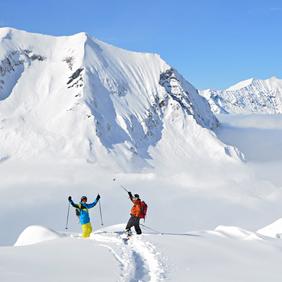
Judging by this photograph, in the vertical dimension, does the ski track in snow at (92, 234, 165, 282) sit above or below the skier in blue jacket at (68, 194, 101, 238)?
below

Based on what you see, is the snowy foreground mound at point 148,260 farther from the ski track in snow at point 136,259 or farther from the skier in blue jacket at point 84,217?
the skier in blue jacket at point 84,217

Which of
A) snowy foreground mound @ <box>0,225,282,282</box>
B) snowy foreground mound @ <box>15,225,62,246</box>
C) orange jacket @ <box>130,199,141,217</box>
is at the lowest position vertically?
snowy foreground mound @ <box>0,225,282,282</box>

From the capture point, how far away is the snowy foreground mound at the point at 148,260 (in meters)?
16.0

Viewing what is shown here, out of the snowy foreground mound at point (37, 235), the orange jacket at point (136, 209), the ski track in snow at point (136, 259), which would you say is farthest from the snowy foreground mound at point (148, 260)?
the snowy foreground mound at point (37, 235)

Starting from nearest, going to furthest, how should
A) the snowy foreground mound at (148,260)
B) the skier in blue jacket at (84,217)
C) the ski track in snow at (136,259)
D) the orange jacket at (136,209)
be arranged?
the snowy foreground mound at (148,260) < the ski track in snow at (136,259) < the orange jacket at (136,209) < the skier in blue jacket at (84,217)

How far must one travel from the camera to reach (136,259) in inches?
762

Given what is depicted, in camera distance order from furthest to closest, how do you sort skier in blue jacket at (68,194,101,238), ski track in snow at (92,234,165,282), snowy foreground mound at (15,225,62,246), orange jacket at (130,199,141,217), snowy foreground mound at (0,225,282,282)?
snowy foreground mound at (15,225,62,246), skier in blue jacket at (68,194,101,238), orange jacket at (130,199,141,217), ski track in snow at (92,234,165,282), snowy foreground mound at (0,225,282,282)

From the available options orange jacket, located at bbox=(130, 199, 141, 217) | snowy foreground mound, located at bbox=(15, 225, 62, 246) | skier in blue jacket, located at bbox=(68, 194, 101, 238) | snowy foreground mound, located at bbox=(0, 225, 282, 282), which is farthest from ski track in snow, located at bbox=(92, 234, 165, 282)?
snowy foreground mound, located at bbox=(15, 225, 62, 246)

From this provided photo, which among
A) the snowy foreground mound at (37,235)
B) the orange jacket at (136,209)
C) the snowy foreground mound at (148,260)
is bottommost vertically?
the snowy foreground mound at (148,260)

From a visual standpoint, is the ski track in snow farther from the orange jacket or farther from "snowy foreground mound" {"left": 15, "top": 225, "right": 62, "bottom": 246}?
"snowy foreground mound" {"left": 15, "top": 225, "right": 62, "bottom": 246}

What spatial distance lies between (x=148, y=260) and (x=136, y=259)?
0.48 meters

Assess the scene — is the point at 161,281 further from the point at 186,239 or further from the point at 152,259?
the point at 186,239

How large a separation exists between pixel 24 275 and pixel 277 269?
916 centimetres

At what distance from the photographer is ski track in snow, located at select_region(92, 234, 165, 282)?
16602 mm
